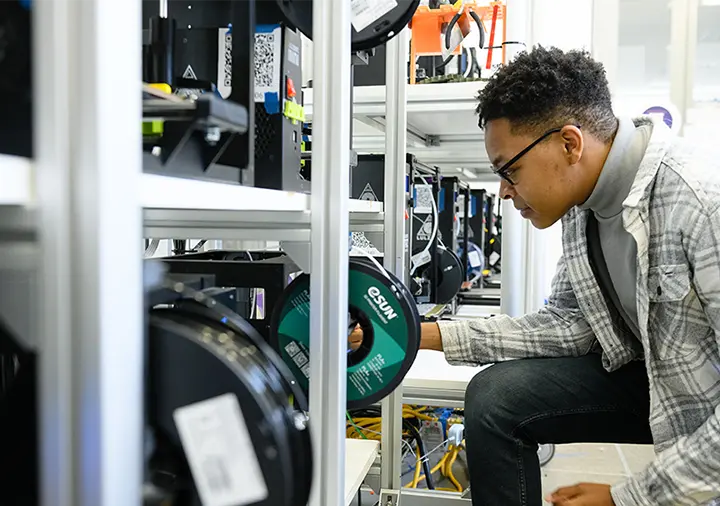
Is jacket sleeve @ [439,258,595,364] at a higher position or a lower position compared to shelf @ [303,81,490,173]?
lower

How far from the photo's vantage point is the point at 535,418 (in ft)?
4.93

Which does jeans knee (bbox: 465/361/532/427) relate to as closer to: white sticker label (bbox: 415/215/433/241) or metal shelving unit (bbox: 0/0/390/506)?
metal shelving unit (bbox: 0/0/390/506)

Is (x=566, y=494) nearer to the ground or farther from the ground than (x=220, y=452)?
nearer to the ground

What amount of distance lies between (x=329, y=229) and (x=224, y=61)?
296 millimetres

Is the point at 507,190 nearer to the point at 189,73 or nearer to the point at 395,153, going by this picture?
the point at 395,153

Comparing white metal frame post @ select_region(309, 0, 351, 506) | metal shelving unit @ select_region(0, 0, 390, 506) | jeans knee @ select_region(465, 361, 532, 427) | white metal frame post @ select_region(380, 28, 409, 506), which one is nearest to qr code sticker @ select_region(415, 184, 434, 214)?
white metal frame post @ select_region(380, 28, 409, 506)

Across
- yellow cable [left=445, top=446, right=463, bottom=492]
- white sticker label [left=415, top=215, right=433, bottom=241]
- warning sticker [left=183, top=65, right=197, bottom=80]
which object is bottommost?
yellow cable [left=445, top=446, right=463, bottom=492]

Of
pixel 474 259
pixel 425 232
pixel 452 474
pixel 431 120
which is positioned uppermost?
pixel 431 120

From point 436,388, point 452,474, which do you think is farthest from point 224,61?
point 452,474

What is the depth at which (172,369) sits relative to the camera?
0.55m

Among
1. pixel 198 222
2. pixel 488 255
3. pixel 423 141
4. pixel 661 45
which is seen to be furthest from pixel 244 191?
pixel 488 255

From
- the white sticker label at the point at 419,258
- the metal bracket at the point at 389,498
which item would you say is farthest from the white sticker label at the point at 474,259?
the metal bracket at the point at 389,498

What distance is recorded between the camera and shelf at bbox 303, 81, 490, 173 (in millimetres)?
1928

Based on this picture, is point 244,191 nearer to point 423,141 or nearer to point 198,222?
point 198,222
